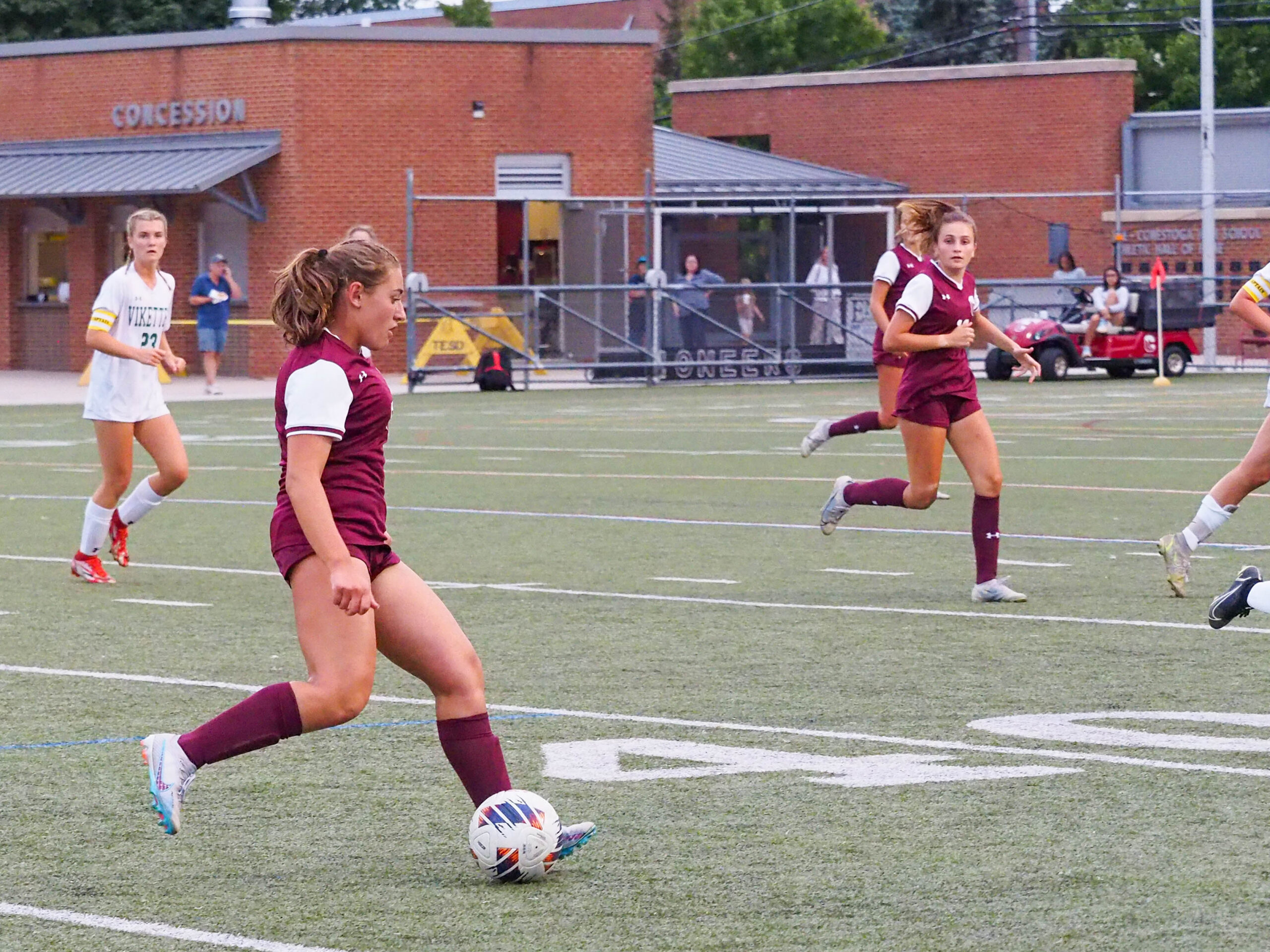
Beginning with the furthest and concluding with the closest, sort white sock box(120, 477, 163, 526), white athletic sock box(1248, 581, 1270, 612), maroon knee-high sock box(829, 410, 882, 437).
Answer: maroon knee-high sock box(829, 410, 882, 437) < white sock box(120, 477, 163, 526) < white athletic sock box(1248, 581, 1270, 612)

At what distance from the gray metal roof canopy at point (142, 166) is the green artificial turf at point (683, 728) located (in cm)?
2003

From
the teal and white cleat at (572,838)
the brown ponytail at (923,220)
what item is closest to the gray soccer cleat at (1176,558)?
the brown ponytail at (923,220)

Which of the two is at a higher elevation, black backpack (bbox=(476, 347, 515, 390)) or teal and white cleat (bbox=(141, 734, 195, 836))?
black backpack (bbox=(476, 347, 515, 390))

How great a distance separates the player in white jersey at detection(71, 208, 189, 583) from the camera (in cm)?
1119

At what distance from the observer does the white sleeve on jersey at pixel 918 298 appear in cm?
1012

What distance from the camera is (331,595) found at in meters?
5.27

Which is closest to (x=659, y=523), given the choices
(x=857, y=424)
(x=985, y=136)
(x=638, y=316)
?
(x=857, y=424)

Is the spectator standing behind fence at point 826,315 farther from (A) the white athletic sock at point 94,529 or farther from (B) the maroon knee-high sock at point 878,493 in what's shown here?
(A) the white athletic sock at point 94,529

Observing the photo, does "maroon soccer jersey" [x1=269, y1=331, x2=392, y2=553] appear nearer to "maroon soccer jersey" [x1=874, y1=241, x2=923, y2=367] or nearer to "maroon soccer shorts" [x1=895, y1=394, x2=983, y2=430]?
"maroon soccer shorts" [x1=895, y1=394, x2=983, y2=430]

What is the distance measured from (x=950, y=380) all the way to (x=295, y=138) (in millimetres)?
27356

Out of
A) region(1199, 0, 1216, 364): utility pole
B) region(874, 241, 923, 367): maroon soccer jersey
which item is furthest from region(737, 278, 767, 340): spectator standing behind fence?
region(874, 241, 923, 367): maroon soccer jersey

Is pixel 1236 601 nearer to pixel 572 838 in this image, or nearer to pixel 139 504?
pixel 572 838

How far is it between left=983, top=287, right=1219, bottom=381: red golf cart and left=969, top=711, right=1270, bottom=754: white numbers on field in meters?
24.1

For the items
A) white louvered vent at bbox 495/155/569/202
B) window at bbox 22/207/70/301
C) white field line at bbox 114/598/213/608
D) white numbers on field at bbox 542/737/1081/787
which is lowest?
white numbers on field at bbox 542/737/1081/787
